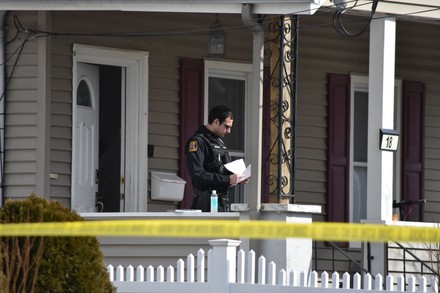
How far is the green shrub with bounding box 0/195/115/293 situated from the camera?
9.88 m

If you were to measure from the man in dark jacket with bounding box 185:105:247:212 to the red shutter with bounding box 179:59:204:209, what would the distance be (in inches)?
43.7

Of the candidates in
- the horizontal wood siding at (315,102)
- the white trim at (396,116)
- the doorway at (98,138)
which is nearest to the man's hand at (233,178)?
the doorway at (98,138)

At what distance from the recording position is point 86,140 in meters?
14.8

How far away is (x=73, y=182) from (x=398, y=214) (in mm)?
4343

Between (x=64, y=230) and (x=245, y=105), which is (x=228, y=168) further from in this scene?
(x=64, y=230)

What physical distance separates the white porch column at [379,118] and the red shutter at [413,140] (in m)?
2.45

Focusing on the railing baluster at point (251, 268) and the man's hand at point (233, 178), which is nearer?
the railing baluster at point (251, 268)

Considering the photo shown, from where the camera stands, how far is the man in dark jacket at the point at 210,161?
13.7 m

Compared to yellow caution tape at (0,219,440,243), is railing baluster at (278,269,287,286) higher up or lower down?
lower down

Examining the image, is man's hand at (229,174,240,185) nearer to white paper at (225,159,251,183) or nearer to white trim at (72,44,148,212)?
white paper at (225,159,251,183)

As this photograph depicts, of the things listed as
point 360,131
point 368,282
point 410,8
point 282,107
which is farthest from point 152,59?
point 368,282

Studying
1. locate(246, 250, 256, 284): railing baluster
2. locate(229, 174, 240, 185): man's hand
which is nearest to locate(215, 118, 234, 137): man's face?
locate(229, 174, 240, 185): man's hand

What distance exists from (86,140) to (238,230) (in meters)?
7.04

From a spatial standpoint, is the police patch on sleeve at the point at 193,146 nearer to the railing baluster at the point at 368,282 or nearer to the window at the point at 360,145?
the railing baluster at the point at 368,282
